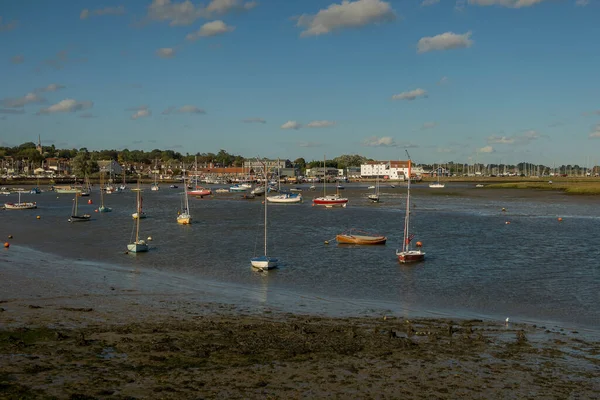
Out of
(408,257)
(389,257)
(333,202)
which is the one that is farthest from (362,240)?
(333,202)

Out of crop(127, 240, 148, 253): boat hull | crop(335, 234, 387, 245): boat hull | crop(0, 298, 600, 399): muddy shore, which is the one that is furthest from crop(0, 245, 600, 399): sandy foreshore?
crop(335, 234, 387, 245): boat hull

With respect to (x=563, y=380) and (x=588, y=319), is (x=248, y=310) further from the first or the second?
(x=588, y=319)

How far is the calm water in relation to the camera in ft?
93.7

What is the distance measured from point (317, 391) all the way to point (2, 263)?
30.4 meters

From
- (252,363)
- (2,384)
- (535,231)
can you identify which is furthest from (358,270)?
(535,231)

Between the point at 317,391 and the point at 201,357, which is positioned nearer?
the point at 317,391

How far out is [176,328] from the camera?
21.2 m

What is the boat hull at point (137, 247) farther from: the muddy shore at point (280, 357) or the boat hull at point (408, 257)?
the muddy shore at point (280, 357)

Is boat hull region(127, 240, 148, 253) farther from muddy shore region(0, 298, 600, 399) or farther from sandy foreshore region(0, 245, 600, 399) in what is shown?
muddy shore region(0, 298, 600, 399)

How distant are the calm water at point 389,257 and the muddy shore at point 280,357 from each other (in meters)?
4.66

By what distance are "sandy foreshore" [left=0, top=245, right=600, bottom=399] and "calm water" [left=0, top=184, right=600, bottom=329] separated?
15.2 feet

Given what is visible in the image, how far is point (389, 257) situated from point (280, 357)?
26599mm

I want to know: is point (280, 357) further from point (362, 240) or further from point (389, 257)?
point (362, 240)

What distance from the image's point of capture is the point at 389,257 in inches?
1700
